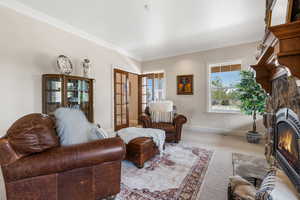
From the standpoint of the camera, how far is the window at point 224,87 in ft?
13.1

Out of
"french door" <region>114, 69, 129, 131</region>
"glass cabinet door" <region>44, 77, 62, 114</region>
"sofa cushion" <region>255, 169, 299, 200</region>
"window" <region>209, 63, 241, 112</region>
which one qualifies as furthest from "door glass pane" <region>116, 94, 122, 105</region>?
"sofa cushion" <region>255, 169, 299, 200</region>

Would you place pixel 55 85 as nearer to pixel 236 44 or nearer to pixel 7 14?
pixel 7 14

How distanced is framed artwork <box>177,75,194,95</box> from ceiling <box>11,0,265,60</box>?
42.3 inches

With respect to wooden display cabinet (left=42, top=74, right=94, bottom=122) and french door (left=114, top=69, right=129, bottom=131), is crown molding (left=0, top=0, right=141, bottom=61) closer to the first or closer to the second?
french door (left=114, top=69, right=129, bottom=131)

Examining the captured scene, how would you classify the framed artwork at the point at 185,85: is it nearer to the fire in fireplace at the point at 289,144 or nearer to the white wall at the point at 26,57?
the fire in fireplace at the point at 289,144

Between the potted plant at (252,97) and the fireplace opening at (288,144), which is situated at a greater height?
the potted plant at (252,97)

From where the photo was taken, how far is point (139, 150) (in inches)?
80.8

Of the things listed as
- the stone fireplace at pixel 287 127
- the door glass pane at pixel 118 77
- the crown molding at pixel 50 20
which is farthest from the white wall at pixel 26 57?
the stone fireplace at pixel 287 127

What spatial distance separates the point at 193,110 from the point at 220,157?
220cm

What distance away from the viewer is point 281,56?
917 millimetres

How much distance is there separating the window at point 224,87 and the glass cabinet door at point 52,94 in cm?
414

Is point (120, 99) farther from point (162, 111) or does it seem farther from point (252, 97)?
point (252, 97)

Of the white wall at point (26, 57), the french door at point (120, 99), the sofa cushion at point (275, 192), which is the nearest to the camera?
the sofa cushion at point (275, 192)

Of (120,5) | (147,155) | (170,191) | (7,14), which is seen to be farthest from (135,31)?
(170,191)
